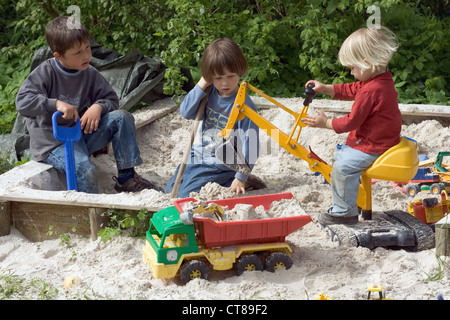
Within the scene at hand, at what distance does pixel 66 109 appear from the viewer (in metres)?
4.30

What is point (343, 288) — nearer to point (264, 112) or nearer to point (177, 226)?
point (177, 226)

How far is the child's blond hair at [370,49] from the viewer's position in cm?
357

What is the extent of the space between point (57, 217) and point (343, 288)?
5.49 ft

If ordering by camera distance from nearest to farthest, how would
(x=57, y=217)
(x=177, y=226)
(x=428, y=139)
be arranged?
1. (x=177, y=226)
2. (x=57, y=217)
3. (x=428, y=139)

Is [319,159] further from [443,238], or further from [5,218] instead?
[5,218]

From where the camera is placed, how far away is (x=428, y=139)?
5199 mm

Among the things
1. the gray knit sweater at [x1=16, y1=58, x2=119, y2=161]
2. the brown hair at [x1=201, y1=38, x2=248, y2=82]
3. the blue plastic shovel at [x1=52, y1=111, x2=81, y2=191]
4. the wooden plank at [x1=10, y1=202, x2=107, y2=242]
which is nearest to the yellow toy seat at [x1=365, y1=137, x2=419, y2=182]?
the brown hair at [x1=201, y1=38, x2=248, y2=82]

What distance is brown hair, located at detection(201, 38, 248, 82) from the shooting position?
411cm

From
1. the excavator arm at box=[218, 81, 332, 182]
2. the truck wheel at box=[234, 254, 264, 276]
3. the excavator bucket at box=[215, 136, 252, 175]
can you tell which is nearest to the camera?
the truck wheel at box=[234, 254, 264, 276]

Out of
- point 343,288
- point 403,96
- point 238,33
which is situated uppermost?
point 238,33

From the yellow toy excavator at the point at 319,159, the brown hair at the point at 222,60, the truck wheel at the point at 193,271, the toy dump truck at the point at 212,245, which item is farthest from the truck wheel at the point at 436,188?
the truck wheel at the point at 193,271

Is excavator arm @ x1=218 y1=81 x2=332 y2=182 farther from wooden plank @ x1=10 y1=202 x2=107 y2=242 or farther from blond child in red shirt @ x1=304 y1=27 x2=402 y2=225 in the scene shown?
wooden plank @ x1=10 y1=202 x2=107 y2=242

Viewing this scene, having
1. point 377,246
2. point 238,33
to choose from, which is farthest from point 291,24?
point 377,246

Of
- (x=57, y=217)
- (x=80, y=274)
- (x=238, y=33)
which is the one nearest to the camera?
(x=80, y=274)
